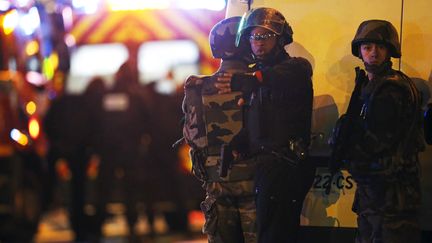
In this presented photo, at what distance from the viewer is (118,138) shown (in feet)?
32.4

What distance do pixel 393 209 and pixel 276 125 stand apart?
2.64 ft

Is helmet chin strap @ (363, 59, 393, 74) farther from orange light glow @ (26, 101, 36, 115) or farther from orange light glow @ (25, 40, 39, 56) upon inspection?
orange light glow @ (25, 40, 39, 56)

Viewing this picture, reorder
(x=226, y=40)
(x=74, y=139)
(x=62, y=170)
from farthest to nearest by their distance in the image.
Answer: (x=62, y=170) < (x=74, y=139) < (x=226, y=40)

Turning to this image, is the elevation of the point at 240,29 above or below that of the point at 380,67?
above

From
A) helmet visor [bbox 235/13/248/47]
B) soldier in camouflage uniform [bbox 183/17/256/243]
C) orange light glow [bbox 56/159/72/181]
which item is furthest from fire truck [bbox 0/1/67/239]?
helmet visor [bbox 235/13/248/47]

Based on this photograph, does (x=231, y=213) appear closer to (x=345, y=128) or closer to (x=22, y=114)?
(x=345, y=128)

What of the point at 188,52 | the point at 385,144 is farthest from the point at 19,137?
the point at 385,144

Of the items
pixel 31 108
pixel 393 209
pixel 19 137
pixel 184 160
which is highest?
pixel 393 209

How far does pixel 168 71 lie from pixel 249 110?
6538 mm

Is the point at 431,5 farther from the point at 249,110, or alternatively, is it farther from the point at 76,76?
the point at 76,76

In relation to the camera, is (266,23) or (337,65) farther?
(337,65)

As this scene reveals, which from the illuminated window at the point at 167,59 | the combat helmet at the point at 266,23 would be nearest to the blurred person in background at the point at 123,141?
the illuminated window at the point at 167,59

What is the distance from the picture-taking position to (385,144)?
5.03 metres

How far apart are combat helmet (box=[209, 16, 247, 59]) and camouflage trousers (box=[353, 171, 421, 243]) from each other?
1170mm
